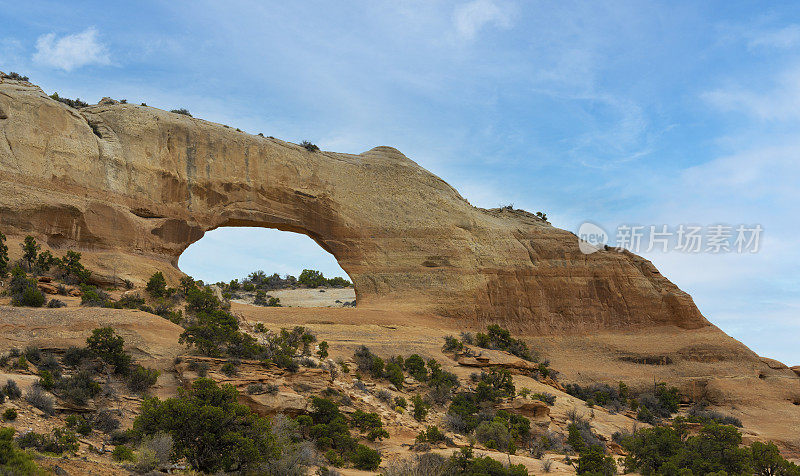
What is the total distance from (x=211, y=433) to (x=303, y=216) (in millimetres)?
23032

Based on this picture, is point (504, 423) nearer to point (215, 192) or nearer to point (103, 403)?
point (103, 403)

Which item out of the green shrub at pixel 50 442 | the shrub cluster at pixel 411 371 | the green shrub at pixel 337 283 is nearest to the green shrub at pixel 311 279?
the green shrub at pixel 337 283

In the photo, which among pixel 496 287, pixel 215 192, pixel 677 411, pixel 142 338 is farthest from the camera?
pixel 496 287

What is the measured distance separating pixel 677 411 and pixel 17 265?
2903 centimetres

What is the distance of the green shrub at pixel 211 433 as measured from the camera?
44.6ft

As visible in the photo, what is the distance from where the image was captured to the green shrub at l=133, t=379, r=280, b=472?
1359 centimetres

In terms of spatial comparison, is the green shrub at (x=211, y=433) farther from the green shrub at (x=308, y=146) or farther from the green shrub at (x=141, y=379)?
the green shrub at (x=308, y=146)

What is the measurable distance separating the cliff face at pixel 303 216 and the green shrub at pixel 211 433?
13.8 meters

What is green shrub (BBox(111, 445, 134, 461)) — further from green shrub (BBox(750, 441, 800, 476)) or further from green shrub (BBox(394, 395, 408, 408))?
green shrub (BBox(750, 441, 800, 476))

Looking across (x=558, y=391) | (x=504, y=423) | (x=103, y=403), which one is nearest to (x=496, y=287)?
(x=558, y=391)

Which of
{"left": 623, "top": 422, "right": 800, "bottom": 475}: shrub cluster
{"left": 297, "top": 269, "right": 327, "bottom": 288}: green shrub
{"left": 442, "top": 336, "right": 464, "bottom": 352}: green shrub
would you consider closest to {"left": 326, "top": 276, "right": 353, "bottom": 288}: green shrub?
{"left": 297, "top": 269, "right": 327, "bottom": 288}: green shrub

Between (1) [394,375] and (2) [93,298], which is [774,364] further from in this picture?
(2) [93,298]

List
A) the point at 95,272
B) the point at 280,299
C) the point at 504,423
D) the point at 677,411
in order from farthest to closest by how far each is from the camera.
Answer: the point at 280,299 < the point at 677,411 < the point at 95,272 < the point at 504,423

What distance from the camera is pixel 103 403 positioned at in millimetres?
16984
